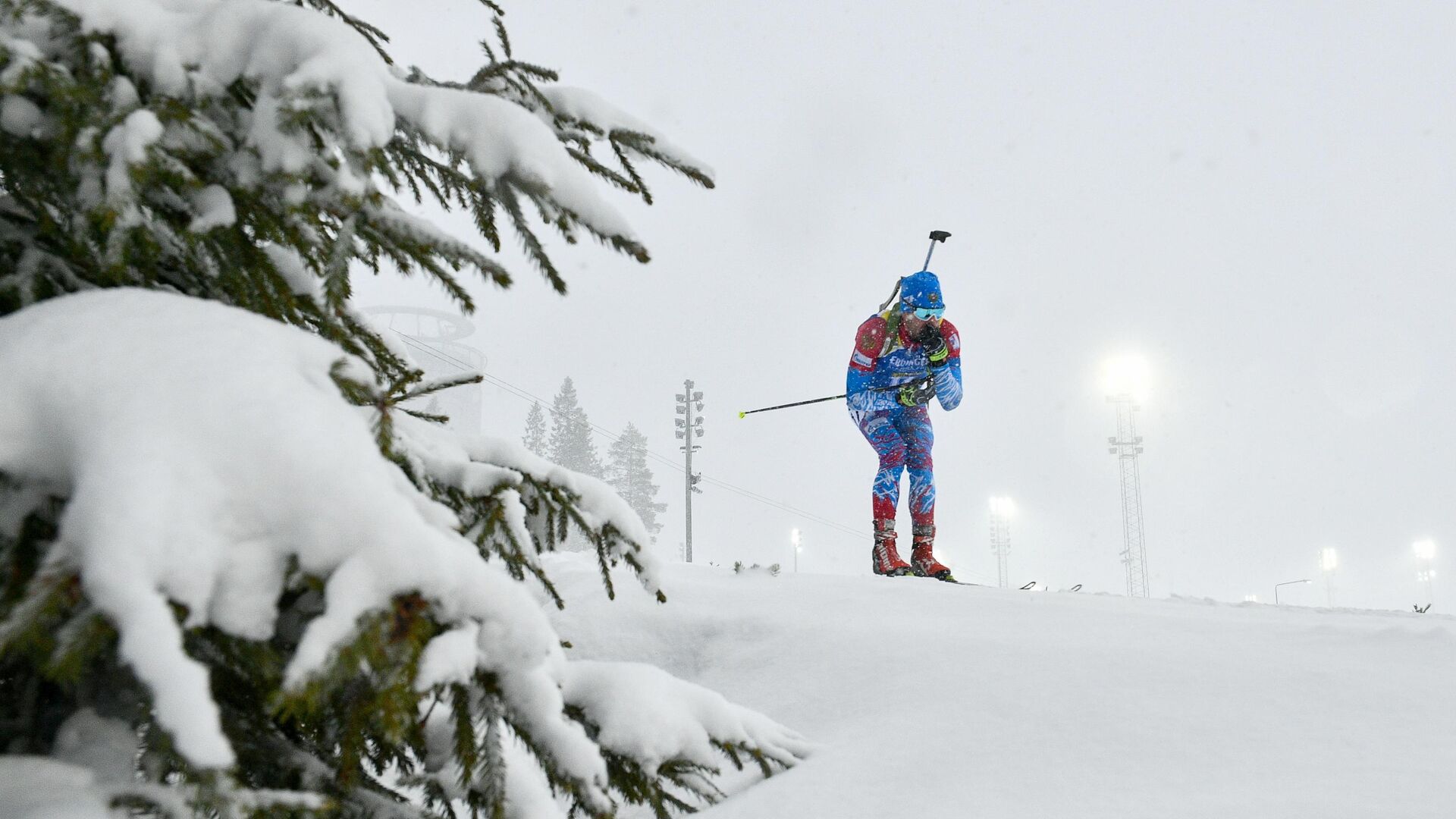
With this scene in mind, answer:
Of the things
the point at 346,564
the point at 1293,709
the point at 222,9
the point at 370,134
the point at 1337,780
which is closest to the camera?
the point at 346,564

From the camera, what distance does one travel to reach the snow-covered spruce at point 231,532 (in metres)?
0.81

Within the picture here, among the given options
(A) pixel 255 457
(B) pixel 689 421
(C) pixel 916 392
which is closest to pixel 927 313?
(C) pixel 916 392

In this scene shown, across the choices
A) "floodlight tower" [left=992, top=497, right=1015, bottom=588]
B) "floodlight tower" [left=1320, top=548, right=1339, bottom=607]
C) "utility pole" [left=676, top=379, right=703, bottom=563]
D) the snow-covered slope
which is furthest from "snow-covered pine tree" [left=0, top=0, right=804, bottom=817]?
"floodlight tower" [left=1320, top=548, right=1339, bottom=607]

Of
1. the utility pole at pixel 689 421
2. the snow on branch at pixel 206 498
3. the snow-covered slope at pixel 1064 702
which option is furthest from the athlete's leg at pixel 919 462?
the utility pole at pixel 689 421

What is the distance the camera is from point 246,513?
920 millimetres

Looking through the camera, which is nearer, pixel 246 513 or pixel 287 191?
pixel 246 513

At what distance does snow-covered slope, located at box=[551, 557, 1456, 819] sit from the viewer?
6.03ft

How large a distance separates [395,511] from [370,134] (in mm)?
573

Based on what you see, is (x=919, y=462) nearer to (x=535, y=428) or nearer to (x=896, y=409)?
(x=896, y=409)

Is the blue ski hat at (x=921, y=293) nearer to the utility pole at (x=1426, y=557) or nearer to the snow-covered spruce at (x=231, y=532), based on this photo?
the snow-covered spruce at (x=231, y=532)

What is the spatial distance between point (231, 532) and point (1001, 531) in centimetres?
4823

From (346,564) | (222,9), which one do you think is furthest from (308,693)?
(222,9)

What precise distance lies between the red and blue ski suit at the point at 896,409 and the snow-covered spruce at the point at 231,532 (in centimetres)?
581

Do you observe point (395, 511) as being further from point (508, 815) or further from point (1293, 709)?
point (1293, 709)
